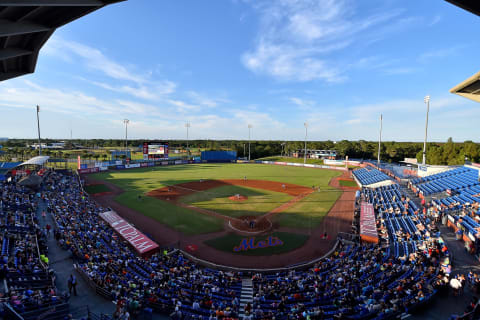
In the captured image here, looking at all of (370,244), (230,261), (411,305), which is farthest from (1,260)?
(370,244)

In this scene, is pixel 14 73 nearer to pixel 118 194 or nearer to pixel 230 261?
pixel 230 261

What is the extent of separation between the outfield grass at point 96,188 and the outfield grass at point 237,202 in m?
16.9

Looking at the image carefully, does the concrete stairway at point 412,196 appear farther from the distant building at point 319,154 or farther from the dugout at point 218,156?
the dugout at point 218,156

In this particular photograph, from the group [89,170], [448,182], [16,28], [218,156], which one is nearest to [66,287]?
[16,28]

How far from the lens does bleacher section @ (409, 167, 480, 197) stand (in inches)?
1094

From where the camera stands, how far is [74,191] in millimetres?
35188

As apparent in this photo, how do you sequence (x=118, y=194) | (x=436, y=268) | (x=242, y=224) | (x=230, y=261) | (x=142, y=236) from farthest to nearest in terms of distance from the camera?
(x=118, y=194) → (x=242, y=224) → (x=142, y=236) → (x=230, y=261) → (x=436, y=268)

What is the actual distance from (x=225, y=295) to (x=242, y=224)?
1237cm

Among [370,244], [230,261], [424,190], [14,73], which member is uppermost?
[14,73]

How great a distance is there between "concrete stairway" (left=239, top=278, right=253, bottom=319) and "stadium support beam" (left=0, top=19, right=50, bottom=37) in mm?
13530

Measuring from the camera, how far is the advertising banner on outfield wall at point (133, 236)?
18.6 m

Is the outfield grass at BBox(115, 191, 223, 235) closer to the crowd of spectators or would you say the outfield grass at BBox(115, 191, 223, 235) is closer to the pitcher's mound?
the pitcher's mound

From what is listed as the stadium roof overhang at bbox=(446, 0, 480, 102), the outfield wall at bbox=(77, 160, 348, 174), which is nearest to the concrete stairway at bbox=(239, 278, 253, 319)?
the stadium roof overhang at bbox=(446, 0, 480, 102)

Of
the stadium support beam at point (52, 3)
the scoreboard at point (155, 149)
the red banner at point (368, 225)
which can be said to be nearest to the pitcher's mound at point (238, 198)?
the red banner at point (368, 225)
